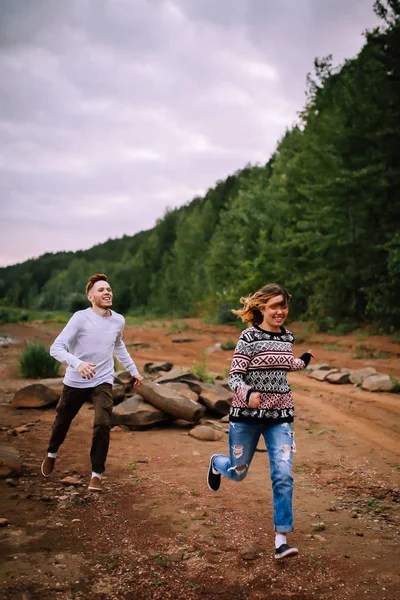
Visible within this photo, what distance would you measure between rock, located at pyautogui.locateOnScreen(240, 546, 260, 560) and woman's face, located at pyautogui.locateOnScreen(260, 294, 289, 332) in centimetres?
163

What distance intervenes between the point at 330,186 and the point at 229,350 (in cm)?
733

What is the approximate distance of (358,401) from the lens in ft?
30.4

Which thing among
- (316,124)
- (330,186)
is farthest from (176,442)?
(316,124)

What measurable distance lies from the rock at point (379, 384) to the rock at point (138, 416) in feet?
16.1

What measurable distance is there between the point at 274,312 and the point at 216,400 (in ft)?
15.5

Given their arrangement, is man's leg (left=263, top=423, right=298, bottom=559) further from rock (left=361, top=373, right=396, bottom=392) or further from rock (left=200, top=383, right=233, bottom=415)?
rock (left=361, top=373, right=396, bottom=392)

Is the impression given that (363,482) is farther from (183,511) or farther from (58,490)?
(58,490)

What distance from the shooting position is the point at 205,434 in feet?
23.0

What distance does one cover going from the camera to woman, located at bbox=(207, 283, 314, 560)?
3.39 meters

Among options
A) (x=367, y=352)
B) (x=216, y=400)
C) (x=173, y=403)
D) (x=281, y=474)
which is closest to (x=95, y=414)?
(x=281, y=474)

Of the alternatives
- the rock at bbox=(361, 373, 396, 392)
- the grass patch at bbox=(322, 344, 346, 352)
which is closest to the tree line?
the grass patch at bbox=(322, 344, 346, 352)

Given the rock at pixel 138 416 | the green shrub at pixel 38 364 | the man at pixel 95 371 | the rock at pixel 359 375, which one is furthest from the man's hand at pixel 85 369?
the rock at pixel 359 375

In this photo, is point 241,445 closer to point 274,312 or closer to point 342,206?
point 274,312

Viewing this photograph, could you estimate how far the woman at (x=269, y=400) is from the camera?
3.39 meters
